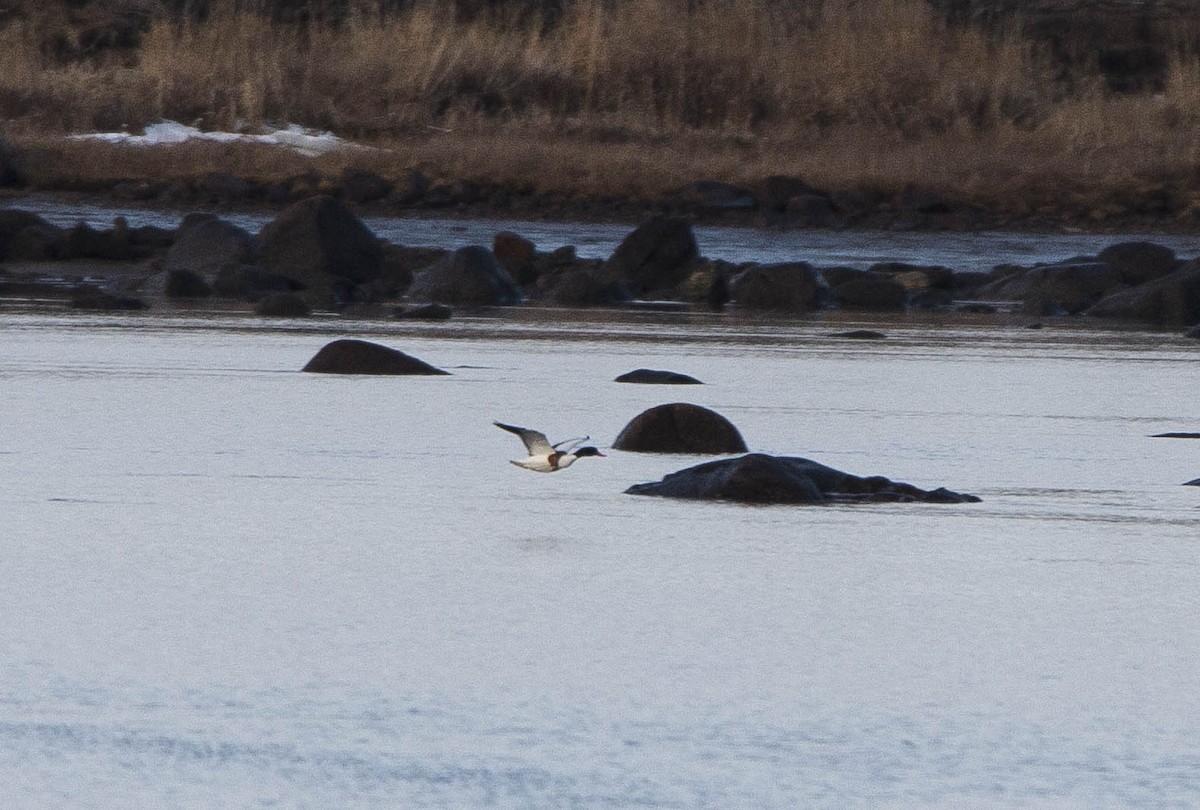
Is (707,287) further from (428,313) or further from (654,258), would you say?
(428,313)

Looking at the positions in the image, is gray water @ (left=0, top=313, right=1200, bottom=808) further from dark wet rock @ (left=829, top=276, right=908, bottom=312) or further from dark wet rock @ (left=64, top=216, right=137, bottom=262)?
dark wet rock @ (left=64, top=216, right=137, bottom=262)

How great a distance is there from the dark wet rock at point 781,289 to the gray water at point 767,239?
3.05 metres

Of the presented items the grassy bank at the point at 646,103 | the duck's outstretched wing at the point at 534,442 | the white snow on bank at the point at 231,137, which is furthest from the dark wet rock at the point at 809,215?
the duck's outstretched wing at the point at 534,442

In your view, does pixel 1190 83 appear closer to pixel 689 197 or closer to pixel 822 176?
pixel 822 176

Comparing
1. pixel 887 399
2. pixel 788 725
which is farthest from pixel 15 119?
pixel 788 725

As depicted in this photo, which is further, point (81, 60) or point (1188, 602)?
point (81, 60)

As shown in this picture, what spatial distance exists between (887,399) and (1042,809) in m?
5.68

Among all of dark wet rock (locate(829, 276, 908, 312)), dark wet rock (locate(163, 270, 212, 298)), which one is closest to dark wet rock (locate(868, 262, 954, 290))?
dark wet rock (locate(829, 276, 908, 312))

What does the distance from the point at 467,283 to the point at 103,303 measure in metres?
2.83

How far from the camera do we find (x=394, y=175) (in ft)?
80.5

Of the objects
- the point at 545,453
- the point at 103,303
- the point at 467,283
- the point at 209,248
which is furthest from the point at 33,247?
the point at 545,453

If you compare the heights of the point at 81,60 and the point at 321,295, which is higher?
the point at 81,60

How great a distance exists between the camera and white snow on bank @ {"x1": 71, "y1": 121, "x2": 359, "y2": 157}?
85.2 ft

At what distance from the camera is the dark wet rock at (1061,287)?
51.0 feet
